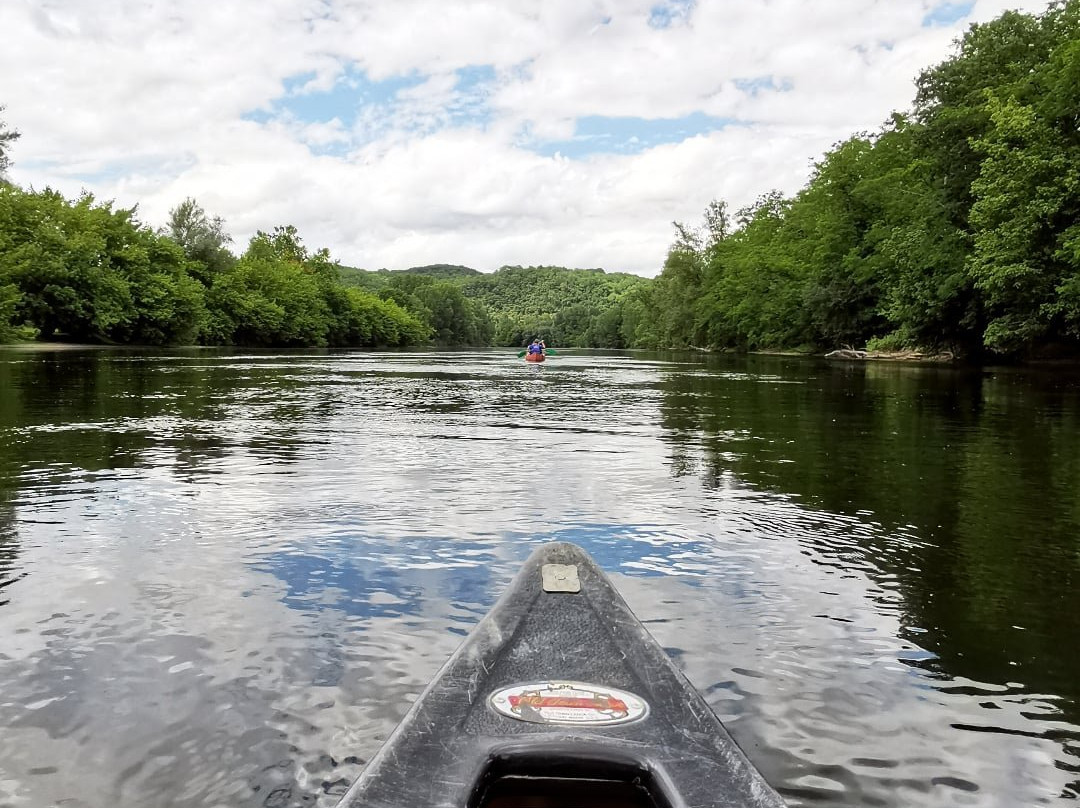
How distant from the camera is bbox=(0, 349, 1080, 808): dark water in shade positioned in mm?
3158

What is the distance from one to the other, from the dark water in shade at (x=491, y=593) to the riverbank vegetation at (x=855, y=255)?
20.8m

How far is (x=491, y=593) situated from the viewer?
5.09 meters

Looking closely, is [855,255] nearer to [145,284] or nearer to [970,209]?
[970,209]

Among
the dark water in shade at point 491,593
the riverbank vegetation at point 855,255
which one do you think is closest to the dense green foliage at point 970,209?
the riverbank vegetation at point 855,255

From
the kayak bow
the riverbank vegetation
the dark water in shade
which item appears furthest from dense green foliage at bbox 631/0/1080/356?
the kayak bow

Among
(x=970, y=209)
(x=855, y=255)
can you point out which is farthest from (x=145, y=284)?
(x=970, y=209)

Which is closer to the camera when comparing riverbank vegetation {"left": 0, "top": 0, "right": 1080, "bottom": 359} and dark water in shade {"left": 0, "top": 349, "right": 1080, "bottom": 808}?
dark water in shade {"left": 0, "top": 349, "right": 1080, "bottom": 808}

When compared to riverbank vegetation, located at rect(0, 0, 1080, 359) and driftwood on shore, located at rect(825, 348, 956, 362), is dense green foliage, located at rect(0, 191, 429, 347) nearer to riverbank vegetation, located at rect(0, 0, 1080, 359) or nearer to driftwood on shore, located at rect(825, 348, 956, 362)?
riverbank vegetation, located at rect(0, 0, 1080, 359)

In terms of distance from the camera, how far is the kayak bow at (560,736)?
2.32m

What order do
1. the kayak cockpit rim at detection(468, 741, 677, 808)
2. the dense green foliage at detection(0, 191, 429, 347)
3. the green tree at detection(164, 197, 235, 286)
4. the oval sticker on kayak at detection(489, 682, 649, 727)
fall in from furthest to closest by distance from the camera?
the green tree at detection(164, 197, 235, 286) < the dense green foliage at detection(0, 191, 429, 347) < the oval sticker on kayak at detection(489, 682, 649, 727) < the kayak cockpit rim at detection(468, 741, 677, 808)

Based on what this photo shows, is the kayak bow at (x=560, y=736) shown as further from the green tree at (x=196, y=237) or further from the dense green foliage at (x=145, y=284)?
the green tree at (x=196, y=237)

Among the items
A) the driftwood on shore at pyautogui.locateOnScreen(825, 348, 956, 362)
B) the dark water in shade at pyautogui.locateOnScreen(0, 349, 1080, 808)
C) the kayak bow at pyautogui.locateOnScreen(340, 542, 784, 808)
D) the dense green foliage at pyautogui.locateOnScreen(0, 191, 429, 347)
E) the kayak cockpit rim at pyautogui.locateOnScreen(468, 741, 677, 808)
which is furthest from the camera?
the dense green foliage at pyautogui.locateOnScreen(0, 191, 429, 347)

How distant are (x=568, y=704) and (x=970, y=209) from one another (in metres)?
36.3

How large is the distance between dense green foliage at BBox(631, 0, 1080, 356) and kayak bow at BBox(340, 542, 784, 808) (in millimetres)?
28436
